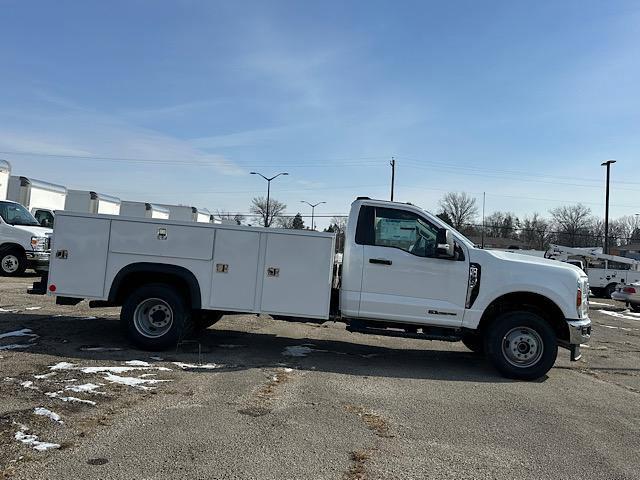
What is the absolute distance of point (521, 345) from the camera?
24.5ft

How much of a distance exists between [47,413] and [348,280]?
4.10 meters

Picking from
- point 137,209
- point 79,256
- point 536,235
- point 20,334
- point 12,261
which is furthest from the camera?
point 536,235

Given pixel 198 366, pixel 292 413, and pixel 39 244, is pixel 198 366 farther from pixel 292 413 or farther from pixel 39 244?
pixel 39 244

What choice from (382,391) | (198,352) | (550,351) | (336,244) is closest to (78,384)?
(198,352)

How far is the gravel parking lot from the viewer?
409 centimetres

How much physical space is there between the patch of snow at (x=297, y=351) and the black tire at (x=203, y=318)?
1334mm

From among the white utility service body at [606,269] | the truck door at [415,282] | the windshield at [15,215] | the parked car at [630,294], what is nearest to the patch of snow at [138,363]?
the truck door at [415,282]

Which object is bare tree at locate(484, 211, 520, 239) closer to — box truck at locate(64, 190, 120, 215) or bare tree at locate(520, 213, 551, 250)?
bare tree at locate(520, 213, 551, 250)

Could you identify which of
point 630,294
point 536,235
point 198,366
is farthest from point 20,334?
point 536,235

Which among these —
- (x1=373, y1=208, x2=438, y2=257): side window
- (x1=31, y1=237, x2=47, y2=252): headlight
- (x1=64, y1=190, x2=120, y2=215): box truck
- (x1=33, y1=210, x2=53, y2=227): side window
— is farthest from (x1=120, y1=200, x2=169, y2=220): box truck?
(x1=373, y1=208, x2=438, y2=257): side window

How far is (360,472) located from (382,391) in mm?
2354

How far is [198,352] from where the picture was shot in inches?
311

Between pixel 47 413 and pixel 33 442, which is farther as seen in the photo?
pixel 47 413

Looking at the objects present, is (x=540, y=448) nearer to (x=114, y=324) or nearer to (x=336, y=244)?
(x=336, y=244)
